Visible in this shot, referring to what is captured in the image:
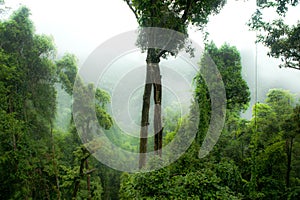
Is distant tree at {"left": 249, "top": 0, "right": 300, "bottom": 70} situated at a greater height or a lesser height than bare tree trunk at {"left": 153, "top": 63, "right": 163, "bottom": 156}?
greater

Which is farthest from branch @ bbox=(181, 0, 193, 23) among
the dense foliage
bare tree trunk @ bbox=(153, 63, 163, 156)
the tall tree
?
the dense foliage

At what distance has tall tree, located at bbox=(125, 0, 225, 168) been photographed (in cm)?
461

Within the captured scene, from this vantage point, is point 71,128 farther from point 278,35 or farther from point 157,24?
point 278,35

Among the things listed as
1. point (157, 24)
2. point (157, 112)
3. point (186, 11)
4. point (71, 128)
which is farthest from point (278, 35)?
point (71, 128)

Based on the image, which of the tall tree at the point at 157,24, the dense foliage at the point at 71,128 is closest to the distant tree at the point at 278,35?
the dense foliage at the point at 71,128

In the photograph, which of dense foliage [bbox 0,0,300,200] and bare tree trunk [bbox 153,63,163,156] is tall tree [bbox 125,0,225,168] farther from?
dense foliage [bbox 0,0,300,200]

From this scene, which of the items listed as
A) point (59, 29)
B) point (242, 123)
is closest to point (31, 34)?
point (242, 123)

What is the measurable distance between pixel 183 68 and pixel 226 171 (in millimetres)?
2463

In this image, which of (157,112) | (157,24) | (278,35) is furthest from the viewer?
(278,35)

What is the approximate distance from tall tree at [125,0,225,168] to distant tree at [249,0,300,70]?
2598 millimetres

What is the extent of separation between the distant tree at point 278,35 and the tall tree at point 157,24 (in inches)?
102

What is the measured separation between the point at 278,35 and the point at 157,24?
12.9ft

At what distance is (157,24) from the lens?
462 centimetres

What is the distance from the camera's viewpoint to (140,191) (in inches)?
142
